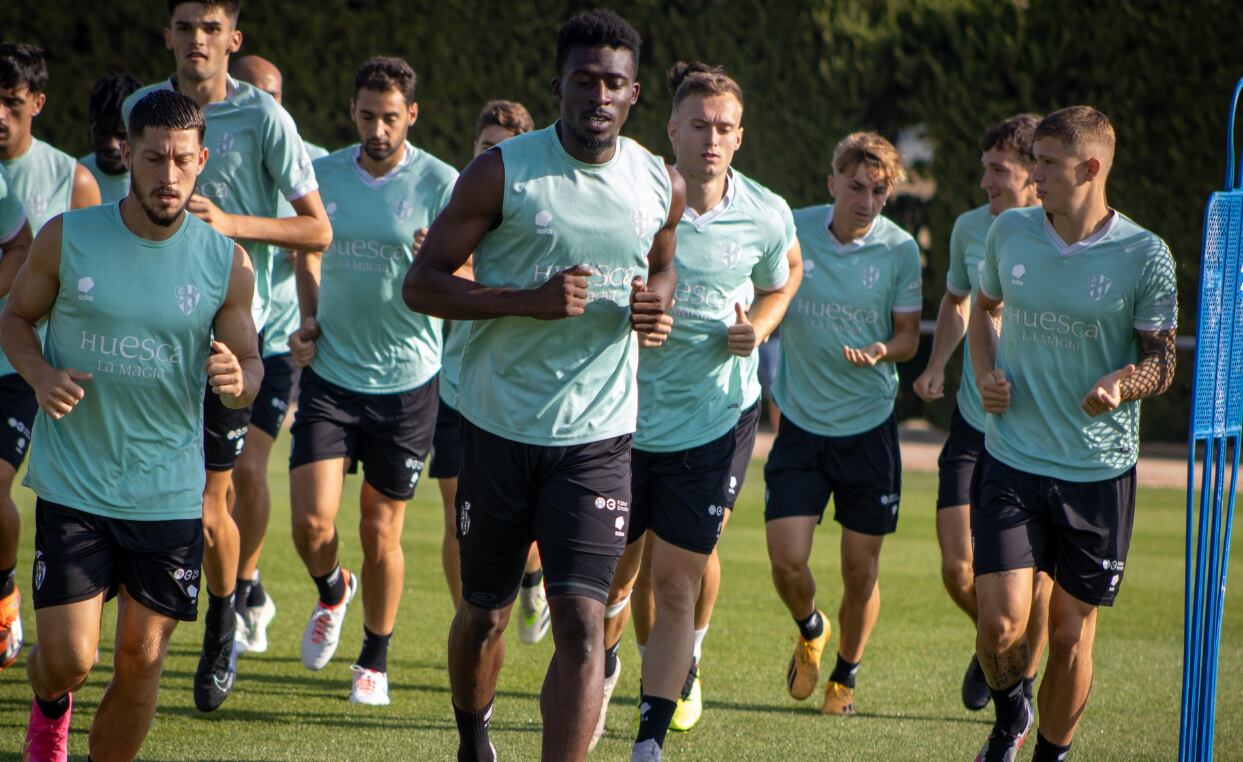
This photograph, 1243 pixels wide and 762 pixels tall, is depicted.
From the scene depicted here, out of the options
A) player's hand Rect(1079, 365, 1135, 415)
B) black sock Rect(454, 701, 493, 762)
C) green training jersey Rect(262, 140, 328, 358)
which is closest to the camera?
black sock Rect(454, 701, 493, 762)

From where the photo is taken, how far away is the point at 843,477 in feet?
22.9

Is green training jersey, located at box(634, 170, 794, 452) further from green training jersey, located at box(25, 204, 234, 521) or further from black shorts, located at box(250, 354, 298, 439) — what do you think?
black shorts, located at box(250, 354, 298, 439)

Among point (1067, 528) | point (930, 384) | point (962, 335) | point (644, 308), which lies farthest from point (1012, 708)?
point (644, 308)

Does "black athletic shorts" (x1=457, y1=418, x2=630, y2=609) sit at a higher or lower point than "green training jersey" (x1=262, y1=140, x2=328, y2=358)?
lower

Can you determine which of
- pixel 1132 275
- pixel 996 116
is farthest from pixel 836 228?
pixel 996 116

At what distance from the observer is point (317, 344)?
6832 mm

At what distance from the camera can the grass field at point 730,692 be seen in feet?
19.0

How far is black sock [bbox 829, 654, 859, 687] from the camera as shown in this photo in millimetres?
6707

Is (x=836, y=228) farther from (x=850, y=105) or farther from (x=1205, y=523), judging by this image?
(x=850, y=105)

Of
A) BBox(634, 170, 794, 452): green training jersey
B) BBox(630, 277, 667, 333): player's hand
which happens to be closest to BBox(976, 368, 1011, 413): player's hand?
BBox(634, 170, 794, 452): green training jersey

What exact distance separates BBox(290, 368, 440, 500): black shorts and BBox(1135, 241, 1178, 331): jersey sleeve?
125 inches

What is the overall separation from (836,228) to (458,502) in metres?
3.09

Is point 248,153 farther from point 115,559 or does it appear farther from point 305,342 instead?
point 115,559

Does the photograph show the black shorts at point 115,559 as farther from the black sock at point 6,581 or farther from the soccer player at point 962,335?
the soccer player at point 962,335
